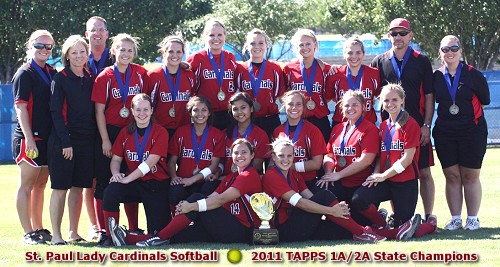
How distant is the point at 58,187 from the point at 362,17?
20.4m

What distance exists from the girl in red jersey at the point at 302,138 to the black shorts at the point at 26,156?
2255 mm

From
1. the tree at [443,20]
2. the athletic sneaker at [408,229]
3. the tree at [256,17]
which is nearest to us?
the athletic sneaker at [408,229]

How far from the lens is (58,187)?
8.30m

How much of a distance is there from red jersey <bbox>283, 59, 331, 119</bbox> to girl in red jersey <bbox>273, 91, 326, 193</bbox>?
1.00 ft

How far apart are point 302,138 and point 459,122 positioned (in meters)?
1.63

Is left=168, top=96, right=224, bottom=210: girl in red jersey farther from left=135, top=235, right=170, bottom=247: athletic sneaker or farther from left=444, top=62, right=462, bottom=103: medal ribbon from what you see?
left=444, top=62, right=462, bottom=103: medal ribbon

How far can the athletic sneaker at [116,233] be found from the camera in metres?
7.99

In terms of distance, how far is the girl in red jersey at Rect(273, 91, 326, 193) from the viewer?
8.41m

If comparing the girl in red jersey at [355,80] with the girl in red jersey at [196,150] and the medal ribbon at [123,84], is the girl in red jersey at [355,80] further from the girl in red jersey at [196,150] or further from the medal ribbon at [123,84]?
the medal ribbon at [123,84]

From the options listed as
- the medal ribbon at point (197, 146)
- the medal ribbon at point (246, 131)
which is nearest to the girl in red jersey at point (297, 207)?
the medal ribbon at point (246, 131)

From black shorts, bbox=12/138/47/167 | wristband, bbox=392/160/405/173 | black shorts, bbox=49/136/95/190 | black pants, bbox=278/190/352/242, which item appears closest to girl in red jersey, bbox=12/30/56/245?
black shorts, bbox=12/138/47/167

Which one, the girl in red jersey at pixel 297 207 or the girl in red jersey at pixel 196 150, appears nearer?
the girl in red jersey at pixel 297 207

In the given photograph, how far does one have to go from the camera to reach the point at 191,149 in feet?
28.0

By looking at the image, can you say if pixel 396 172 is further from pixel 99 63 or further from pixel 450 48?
pixel 99 63
